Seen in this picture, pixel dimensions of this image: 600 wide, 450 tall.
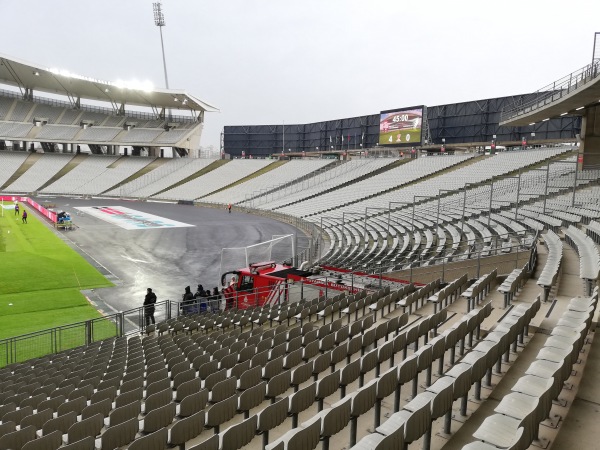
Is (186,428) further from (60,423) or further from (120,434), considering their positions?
(60,423)

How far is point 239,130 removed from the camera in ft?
326

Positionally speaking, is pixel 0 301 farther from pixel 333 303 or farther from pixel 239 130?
pixel 239 130

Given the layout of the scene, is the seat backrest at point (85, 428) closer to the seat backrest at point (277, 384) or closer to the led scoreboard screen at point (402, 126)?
the seat backrest at point (277, 384)

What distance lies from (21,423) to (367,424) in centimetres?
492

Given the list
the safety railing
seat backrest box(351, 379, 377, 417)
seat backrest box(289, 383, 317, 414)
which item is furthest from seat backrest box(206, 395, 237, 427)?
the safety railing

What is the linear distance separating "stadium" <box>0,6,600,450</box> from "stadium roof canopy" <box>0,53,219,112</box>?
879 inches

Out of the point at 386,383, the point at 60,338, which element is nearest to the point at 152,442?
the point at 386,383

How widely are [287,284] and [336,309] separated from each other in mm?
3392

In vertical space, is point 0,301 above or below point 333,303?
below

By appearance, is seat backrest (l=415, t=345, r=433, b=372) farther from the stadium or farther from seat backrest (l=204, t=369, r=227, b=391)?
seat backrest (l=204, t=369, r=227, b=391)

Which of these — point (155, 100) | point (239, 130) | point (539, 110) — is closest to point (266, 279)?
point (539, 110)

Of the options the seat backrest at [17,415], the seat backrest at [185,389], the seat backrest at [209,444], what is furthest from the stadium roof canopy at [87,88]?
the seat backrest at [209,444]

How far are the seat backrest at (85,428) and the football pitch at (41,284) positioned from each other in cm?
1020

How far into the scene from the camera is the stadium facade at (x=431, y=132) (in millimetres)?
55750
